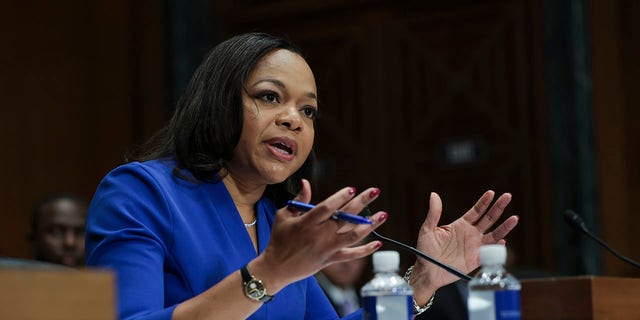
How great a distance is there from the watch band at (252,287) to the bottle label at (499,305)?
36cm

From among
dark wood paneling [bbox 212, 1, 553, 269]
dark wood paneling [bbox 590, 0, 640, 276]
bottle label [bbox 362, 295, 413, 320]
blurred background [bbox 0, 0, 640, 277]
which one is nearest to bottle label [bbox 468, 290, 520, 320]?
bottle label [bbox 362, 295, 413, 320]

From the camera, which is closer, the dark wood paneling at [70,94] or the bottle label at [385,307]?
the bottle label at [385,307]

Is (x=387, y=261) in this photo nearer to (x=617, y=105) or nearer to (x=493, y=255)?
(x=493, y=255)

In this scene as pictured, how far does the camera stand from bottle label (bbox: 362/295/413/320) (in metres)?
1.50

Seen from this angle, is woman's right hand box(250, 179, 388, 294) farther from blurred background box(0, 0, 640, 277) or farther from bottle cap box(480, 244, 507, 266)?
blurred background box(0, 0, 640, 277)

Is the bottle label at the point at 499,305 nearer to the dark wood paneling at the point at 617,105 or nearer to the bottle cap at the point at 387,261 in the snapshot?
the bottle cap at the point at 387,261

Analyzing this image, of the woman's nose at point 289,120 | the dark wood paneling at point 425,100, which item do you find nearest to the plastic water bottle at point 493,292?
the woman's nose at point 289,120

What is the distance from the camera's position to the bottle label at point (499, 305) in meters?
1.42

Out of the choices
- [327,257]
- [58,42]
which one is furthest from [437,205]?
[58,42]

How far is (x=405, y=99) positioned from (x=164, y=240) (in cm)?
399

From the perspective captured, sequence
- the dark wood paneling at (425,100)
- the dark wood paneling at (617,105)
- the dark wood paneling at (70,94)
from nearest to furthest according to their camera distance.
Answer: the dark wood paneling at (617,105) → the dark wood paneling at (425,100) → the dark wood paneling at (70,94)

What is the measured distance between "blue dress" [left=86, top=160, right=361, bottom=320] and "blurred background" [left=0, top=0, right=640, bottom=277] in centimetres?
333

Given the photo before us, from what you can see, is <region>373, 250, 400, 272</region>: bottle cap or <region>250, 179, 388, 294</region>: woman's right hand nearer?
<region>250, 179, 388, 294</region>: woman's right hand

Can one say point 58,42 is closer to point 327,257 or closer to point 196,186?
point 196,186
